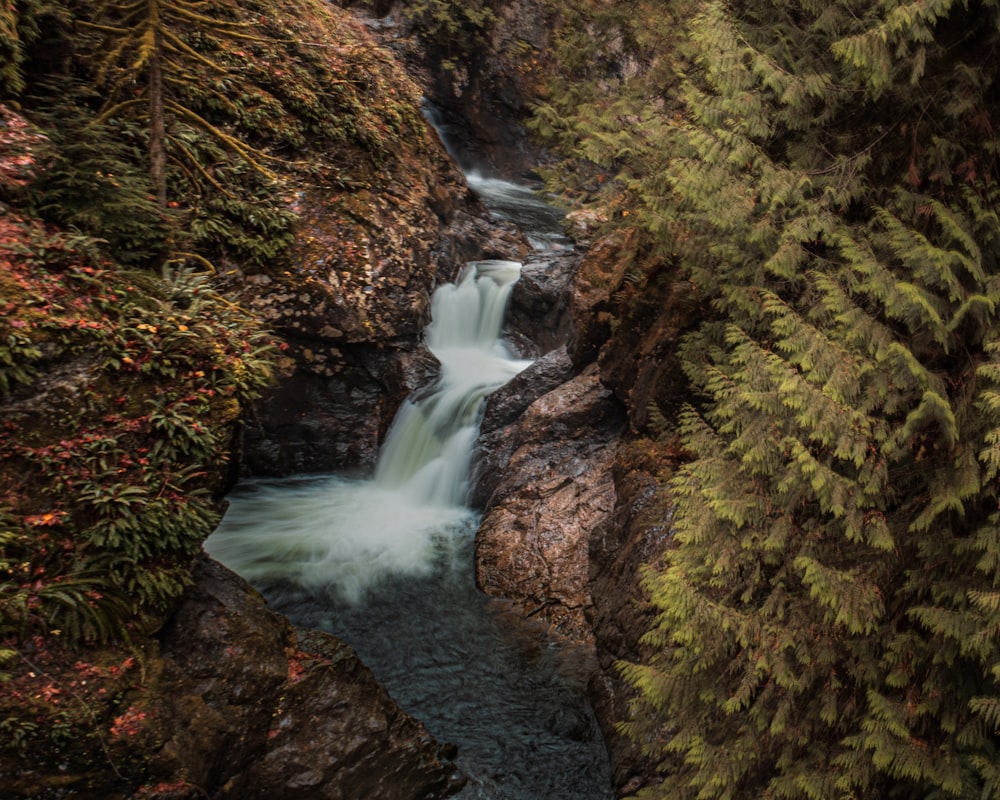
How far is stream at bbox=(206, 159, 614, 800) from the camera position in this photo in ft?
21.4

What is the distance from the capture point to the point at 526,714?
6.86 m

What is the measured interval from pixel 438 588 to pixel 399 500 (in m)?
2.55

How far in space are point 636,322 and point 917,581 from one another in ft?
18.5

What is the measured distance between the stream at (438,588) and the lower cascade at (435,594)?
18 millimetres

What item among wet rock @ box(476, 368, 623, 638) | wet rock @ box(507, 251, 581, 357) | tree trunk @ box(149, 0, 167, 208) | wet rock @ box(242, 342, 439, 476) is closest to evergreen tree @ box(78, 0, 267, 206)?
tree trunk @ box(149, 0, 167, 208)

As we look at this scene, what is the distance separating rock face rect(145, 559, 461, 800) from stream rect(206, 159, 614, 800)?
0.69 metres

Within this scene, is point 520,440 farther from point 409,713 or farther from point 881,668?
point 881,668

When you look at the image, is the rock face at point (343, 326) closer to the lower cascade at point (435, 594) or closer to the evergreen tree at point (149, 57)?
the lower cascade at point (435, 594)

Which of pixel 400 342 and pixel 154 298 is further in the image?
pixel 400 342

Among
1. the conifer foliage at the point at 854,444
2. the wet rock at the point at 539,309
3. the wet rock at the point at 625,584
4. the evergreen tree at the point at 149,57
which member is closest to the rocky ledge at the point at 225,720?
the wet rock at the point at 625,584

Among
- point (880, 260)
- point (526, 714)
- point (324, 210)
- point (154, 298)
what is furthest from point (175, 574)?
point (324, 210)

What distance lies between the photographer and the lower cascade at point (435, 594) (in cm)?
651

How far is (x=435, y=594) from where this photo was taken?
874 cm

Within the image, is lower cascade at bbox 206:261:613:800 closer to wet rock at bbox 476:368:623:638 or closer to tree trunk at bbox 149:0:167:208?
wet rock at bbox 476:368:623:638
